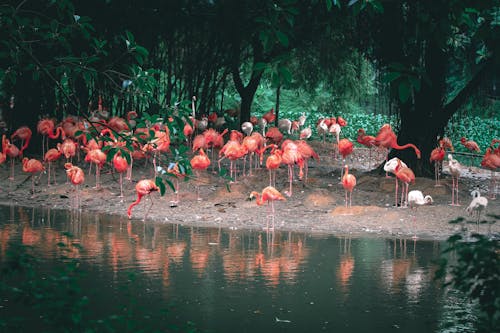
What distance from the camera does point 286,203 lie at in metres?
12.2

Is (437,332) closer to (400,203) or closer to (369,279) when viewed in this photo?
(369,279)

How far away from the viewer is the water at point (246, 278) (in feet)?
20.0

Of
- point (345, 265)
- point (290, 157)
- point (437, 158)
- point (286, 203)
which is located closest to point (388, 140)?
point (437, 158)

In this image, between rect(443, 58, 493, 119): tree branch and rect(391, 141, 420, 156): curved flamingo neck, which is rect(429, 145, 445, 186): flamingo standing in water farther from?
rect(443, 58, 493, 119): tree branch

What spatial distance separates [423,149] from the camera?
13.6m

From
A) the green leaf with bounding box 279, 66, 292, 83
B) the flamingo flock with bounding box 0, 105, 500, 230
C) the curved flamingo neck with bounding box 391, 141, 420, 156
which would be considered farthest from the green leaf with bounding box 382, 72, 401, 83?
the curved flamingo neck with bounding box 391, 141, 420, 156

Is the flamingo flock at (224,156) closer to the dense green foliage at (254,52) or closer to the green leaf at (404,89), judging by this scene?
the dense green foliage at (254,52)

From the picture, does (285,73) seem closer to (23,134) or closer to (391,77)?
(391,77)

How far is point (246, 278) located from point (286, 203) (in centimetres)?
472

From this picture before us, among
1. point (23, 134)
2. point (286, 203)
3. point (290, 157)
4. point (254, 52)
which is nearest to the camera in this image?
point (286, 203)

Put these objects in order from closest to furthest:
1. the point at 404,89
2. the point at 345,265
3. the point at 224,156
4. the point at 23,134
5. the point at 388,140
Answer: the point at 404,89, the point at 345,265, the point at 388,140, the point at 224,156, the point at 23,134

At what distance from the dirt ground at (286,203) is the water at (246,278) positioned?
26.4 inches

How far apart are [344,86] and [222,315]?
15.1m

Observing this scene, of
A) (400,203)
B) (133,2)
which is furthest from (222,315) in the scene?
(133,2)
